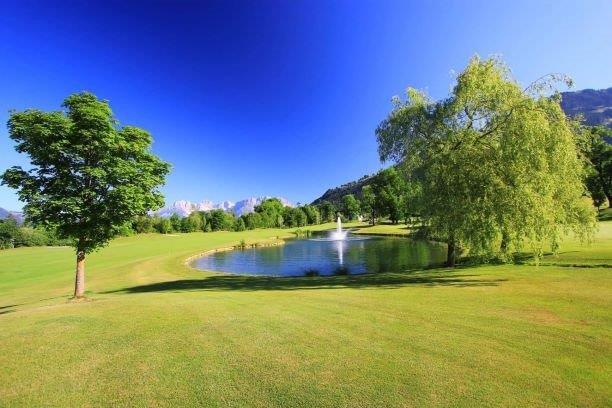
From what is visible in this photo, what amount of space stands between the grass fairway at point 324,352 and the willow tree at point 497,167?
14.9 feet

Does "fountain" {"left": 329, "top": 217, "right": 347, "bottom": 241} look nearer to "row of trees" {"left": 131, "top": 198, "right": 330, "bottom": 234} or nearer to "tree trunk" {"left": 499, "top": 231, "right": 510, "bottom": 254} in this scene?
"row of trees" {"left": 131, "top": 198, "right": 330, "bottom": 234}

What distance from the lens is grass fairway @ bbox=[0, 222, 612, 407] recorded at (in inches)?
274

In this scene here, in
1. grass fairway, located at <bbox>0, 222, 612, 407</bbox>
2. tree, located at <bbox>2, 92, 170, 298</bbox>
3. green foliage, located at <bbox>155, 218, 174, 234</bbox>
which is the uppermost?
green foliage, located at <bbox>155, 218, 174, 234</bbox>

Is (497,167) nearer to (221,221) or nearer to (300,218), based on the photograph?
(221,221)

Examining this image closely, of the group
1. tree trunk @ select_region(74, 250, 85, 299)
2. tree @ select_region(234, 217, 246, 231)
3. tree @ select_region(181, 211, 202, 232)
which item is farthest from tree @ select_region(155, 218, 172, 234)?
tree trunk @ select_region(74, 250, 85, 299)

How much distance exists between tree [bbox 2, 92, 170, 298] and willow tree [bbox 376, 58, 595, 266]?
17512 millimetres

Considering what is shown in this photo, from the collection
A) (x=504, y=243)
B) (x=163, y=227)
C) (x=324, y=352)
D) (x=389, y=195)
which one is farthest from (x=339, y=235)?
(x=324, y=352)

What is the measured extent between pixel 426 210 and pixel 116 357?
1961cm

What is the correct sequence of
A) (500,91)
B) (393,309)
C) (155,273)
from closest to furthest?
(393,309) → (500,91) → (155,273)

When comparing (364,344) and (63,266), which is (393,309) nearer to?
(364,344)

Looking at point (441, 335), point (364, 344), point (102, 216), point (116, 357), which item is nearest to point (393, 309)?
point (441, 335)

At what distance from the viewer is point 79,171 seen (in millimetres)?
18547

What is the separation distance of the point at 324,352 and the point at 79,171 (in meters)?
16.3

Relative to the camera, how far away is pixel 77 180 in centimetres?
1853
